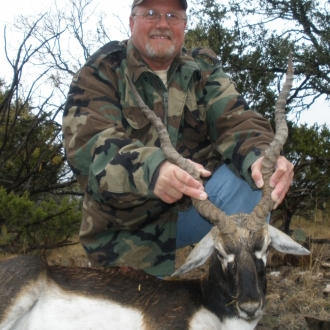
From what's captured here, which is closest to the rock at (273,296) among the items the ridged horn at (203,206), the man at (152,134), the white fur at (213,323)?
the man at (152,134)

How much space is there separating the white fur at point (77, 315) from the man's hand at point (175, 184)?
807 millimetres

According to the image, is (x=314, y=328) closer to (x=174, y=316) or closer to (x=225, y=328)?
(x=225, y=328)

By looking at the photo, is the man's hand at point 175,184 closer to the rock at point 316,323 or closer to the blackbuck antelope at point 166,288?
the blackbuck antelope at point 166,288

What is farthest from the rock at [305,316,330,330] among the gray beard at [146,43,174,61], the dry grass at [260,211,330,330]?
the gray beard at [146,43,174,61]

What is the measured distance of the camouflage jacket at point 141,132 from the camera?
3871mm

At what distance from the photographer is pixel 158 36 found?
437 centimetres

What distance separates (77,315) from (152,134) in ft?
5.14

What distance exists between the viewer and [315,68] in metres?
9.30

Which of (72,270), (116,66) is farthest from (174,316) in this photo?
(116,66)

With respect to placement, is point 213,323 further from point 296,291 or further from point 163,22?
point 163,22

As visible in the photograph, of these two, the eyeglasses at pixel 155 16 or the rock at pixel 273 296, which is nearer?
the eyeglasses at pixel 155 16

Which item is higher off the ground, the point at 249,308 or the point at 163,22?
the point at 163,22

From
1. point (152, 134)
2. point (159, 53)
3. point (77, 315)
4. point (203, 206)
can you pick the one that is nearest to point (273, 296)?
point (152, 134)

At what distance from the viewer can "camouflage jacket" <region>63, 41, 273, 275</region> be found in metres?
3.87
